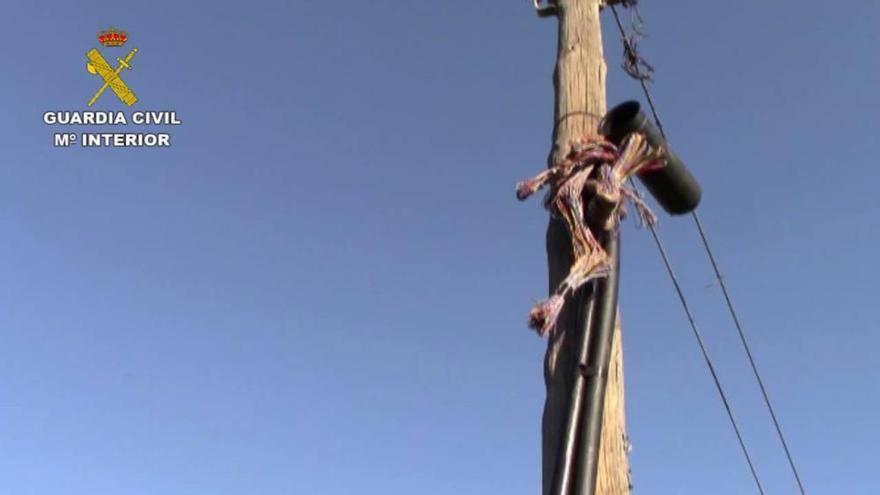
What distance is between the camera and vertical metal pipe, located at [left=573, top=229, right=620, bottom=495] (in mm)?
2586

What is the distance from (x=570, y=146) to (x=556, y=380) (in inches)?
32.0

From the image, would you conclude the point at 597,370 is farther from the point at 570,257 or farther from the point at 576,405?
the point at 570,257

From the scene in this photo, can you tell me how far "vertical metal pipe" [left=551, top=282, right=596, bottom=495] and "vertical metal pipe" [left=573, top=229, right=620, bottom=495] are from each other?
0.01 m

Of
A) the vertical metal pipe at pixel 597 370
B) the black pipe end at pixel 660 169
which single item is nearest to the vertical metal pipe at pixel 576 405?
the vertical metal pipe at pixel 597 370

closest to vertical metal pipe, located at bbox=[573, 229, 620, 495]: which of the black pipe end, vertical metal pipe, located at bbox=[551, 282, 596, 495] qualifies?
vertical metal pipe, located at bbox=[551, 282, 596, 495]

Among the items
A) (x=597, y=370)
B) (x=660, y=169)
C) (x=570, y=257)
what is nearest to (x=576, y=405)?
(x=597, y=370)

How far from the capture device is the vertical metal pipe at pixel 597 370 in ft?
8.48

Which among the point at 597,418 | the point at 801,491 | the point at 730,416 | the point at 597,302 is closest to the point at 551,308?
the point at 597,302

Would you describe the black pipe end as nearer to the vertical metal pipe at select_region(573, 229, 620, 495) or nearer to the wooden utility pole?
the wooden utility pole

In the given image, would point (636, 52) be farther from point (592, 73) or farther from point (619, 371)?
point (619, 371)

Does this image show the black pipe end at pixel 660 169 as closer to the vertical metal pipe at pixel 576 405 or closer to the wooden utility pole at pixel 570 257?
the wooden utility pole at pixel 570 257

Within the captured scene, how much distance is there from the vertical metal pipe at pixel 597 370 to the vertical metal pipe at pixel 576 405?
0.01 metres

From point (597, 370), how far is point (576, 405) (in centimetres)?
12

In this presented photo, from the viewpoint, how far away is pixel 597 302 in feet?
9.50
